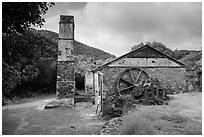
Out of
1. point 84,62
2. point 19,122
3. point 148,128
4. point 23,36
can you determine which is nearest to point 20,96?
point 84,62

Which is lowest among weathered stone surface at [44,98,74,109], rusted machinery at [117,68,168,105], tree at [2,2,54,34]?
weathered stone surface at [44,98,74,109]

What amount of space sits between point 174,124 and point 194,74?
308 inches

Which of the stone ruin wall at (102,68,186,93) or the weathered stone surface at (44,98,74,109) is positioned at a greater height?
the stone ruin wall at (102,68,186,93)

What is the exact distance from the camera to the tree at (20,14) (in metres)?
4.41

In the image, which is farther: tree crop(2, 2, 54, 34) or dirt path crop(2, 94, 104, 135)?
dirt path crop(2, 94, 104, 135)

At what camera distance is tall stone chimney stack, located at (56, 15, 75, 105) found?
46.3ft

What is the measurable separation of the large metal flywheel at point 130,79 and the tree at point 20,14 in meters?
6.76

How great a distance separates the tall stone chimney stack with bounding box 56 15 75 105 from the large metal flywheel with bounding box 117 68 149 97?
465 cm

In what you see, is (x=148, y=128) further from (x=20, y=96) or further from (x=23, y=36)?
(x=20, y=96)

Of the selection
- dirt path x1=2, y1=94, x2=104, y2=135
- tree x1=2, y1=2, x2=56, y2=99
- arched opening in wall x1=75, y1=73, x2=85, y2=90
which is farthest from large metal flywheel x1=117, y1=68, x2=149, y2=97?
arched opening in wall x1=75, y1=73, x2=85, y2=90

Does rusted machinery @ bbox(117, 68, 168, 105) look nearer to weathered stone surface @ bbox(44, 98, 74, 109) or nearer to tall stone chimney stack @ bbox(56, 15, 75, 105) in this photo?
weathered stone surface @ bbox(44, 98, 74, 109)

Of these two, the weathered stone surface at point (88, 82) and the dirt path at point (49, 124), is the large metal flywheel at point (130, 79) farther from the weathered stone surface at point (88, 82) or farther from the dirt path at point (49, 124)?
the weathered stone surface at point (88, 82)

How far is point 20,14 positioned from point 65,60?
9.72 m

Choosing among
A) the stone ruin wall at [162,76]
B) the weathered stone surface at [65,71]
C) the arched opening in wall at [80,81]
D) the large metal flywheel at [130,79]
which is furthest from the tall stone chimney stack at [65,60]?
the arched opening in wall at [80,81]
